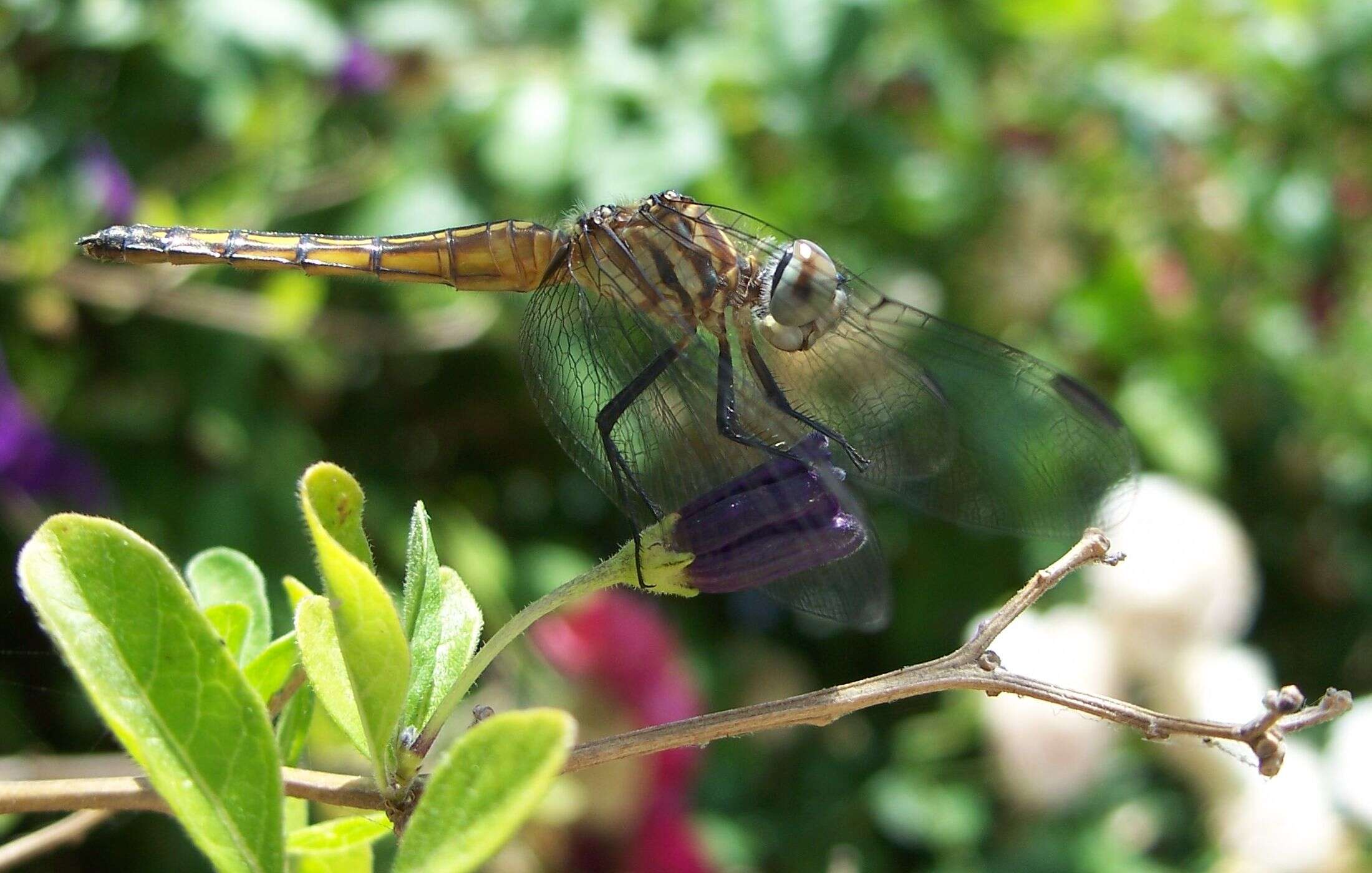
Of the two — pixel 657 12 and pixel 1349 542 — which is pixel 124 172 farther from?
pixel 1349 542

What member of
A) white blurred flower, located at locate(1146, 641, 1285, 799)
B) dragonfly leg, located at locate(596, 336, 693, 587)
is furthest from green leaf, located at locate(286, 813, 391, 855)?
white blurred flower, located at locate(1146, 641, 1285, 799)

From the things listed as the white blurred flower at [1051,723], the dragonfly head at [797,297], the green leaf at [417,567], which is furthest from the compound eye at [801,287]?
the white blurred flower at [1051,723]

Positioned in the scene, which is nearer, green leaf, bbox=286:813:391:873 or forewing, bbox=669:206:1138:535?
green leaf, bbox=286:813:391:873

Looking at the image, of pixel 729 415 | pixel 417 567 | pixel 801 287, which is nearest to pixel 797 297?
pixel 801 287

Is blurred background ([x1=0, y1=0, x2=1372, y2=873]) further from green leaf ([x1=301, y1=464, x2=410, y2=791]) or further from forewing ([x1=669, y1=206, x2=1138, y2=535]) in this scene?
green leaf ([x1=301, y1=464, x2=410, y2=791])

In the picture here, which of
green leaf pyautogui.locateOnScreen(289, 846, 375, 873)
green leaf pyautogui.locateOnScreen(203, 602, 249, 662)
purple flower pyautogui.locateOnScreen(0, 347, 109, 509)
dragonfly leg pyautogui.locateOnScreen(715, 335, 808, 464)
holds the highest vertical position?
purple flower pyautogui.locateOnScreen(0, 347, 109, 509)

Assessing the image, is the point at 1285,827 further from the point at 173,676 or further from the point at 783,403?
the point at 173,676

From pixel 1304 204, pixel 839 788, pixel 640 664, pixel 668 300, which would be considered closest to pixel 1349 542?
pixel 1304 204
